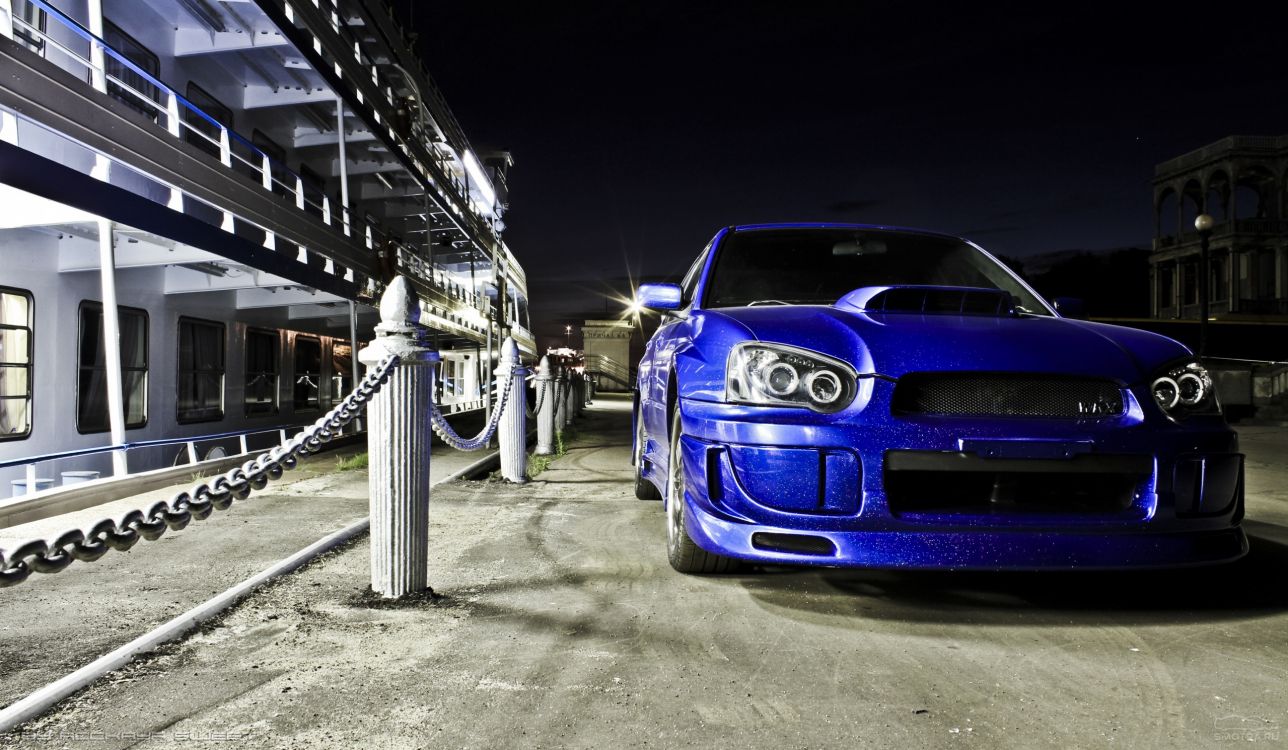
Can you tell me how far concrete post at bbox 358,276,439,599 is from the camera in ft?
10.7

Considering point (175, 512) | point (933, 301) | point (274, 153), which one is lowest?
point (175, 512)

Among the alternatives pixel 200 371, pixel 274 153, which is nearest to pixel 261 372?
pixel 200 371

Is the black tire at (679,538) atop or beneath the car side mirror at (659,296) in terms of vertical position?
beneath

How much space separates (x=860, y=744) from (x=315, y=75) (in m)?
13.4

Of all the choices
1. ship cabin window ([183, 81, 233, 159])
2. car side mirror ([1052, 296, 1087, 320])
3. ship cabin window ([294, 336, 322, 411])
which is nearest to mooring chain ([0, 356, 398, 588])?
car side mirror ([1052, 296, 1087, 320])

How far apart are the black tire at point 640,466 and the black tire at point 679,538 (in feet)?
4.17

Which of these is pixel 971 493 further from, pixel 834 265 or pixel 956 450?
pixel 834 265

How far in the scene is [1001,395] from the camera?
2883 millimetres

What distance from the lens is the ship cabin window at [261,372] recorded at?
42.2 ft

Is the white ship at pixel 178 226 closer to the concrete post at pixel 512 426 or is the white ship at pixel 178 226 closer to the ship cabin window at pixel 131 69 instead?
the ship cabin window at pixel 131 69

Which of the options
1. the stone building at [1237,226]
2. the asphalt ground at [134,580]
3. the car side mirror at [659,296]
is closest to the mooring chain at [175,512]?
the asphalt ground at [134,580]

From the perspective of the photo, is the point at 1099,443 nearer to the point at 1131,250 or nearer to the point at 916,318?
the point at 916,318

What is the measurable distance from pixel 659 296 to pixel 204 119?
9.51 meters

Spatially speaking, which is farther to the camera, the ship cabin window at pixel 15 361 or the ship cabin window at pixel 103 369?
the ship cabin window at pixel 103 369
